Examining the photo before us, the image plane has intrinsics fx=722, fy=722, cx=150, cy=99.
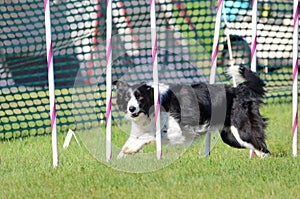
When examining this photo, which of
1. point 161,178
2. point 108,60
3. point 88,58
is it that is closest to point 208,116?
point 108,60

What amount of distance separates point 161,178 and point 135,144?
1.61 metres

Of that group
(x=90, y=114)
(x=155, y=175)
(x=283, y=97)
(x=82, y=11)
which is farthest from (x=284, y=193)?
Result: (x=283, y=97)

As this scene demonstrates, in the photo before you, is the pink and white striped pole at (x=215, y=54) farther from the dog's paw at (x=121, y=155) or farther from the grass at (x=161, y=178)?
the dog's paw at (x=121, y=155)

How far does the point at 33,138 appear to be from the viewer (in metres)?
8.90

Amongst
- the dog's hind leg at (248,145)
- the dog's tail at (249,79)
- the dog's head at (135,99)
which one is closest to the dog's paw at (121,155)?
the dog's head at (135,99)

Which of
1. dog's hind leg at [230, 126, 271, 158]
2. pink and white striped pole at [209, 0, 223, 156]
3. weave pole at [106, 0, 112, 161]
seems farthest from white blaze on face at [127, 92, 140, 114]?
dog's hind leg at [230, 126, 271, 158]

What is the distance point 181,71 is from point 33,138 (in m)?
2.27

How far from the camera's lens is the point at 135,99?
7012mm

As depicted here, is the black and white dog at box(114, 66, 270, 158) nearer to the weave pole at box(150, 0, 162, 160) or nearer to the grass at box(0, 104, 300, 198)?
the grass at box(0, 104, 300, 198)

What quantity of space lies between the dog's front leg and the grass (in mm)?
375

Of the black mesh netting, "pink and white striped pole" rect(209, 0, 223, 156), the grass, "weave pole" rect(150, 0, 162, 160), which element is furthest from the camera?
the black mesh netting

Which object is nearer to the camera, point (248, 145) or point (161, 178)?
point (161, 178)

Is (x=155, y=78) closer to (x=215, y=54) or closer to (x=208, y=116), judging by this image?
(x=215, y=54)

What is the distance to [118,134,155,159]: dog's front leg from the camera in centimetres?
728
